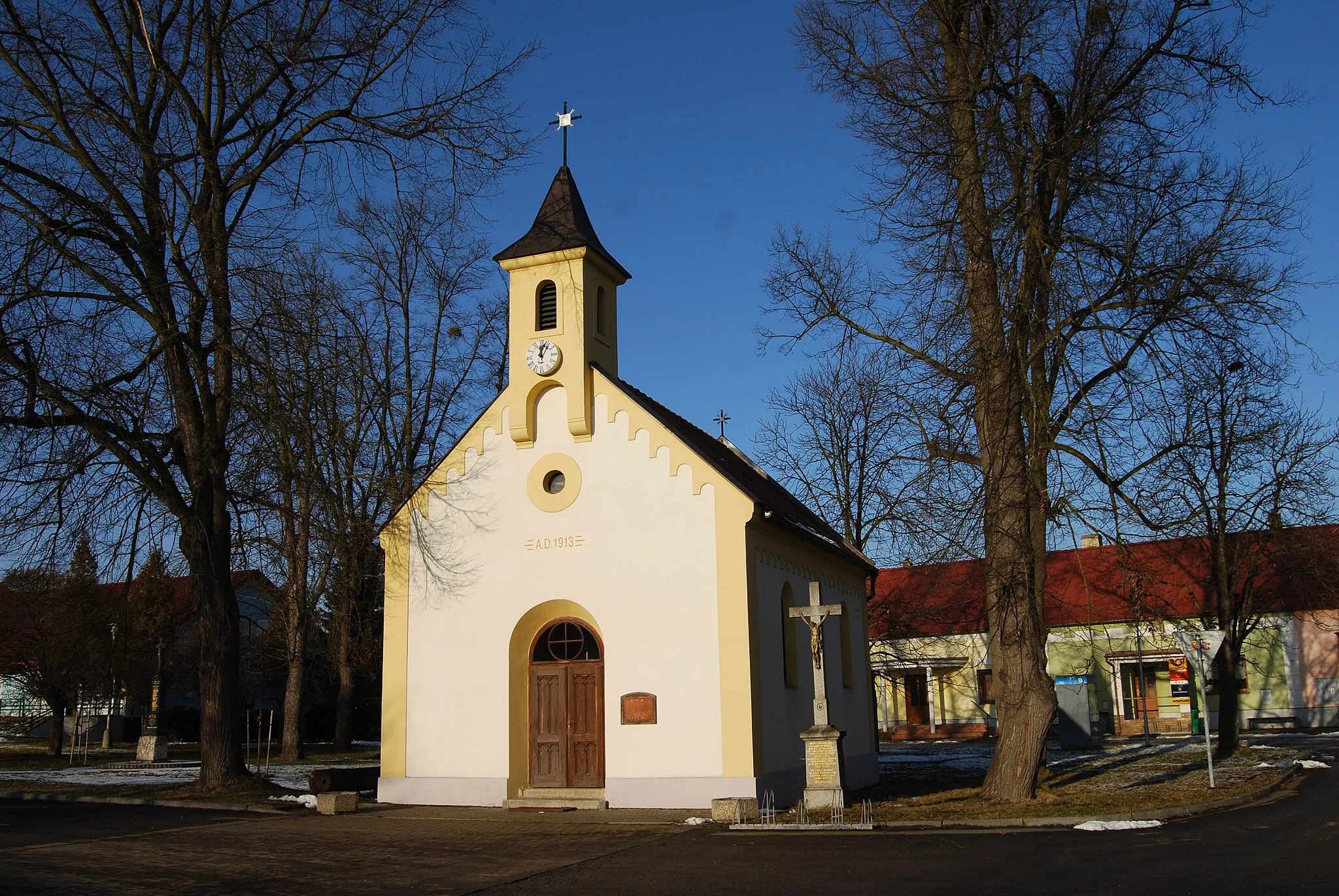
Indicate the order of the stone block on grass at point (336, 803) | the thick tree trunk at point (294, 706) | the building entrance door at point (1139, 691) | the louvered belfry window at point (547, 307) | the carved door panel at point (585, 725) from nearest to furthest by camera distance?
the stone block on grass at point (336, 803) < the carved door panel at point (585, 725) < the louvered belfry window at point (547, 307) < the thick tree trunk at point (294, 706) < the building entrance door at point (1139, 691)

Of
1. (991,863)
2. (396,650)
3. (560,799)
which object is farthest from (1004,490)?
(396,650)

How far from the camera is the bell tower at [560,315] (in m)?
18.6

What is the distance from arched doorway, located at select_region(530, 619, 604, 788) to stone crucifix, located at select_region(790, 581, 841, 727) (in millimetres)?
3721

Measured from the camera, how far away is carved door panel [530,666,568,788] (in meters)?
17.8

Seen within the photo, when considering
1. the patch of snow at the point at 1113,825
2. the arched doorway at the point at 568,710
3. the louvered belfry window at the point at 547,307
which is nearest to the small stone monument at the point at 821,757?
the patch of snow at the point at 1113,825

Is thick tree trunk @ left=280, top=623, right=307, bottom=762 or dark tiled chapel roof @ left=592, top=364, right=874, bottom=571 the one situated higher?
dark tiled chapel roof @ left=592, top=364, right=874, bottom=571

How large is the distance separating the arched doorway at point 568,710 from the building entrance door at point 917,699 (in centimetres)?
2864

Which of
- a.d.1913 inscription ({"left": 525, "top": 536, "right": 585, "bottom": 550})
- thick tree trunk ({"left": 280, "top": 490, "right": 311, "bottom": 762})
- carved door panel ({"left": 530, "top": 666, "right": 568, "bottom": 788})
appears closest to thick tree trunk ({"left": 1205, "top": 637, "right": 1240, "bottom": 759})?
carved door panel ({"left": 530, "top": 666, "right": 568, "bottom": 788})

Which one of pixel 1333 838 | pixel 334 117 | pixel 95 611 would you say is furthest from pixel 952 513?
pixel 95 611

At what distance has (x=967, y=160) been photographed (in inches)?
619

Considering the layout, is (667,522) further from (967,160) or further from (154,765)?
(154,765)

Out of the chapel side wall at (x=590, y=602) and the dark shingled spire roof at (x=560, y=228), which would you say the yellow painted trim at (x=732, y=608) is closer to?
the chapel side wall at (x=590, y=602)

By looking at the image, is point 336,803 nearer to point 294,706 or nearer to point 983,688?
point 294,706

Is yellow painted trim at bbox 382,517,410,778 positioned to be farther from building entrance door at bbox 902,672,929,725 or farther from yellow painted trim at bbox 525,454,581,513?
building entrance door at bbox 902,672,929,725
